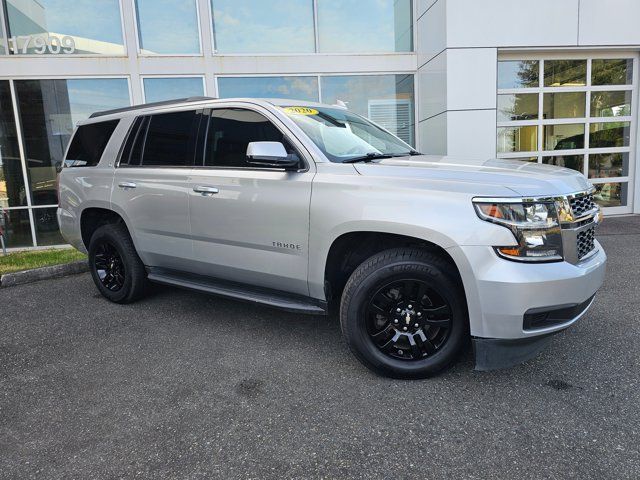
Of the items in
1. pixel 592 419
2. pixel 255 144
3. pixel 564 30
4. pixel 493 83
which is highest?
pixel 564 30

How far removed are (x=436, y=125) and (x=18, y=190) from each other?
8.43 m

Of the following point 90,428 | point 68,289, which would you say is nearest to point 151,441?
point 90,428

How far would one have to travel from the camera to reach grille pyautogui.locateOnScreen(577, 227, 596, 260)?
9.71 feet

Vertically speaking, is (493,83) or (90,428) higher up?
(493,83)

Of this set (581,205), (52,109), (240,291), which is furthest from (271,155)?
(52,109)

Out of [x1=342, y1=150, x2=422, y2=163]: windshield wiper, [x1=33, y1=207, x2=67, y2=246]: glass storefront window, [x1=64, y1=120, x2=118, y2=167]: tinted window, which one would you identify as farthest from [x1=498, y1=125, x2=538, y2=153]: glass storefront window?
[x1=33, y1=207, x2=67, y2=246]: glass storefront window

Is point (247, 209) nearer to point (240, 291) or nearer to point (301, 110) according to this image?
point (240, 291)

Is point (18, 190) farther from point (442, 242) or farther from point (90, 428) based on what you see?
point (442, 242)

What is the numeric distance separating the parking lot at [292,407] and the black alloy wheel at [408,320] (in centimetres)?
23

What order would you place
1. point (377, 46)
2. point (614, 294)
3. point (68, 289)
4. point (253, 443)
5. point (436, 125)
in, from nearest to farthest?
point (253, 443)
point (614, 294)
point (68, 289)
point (436, 125)
point (377, 46)

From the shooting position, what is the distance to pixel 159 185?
4.28m

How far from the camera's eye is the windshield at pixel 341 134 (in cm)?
361

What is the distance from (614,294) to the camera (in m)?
4.71

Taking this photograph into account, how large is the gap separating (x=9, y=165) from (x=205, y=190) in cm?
758
